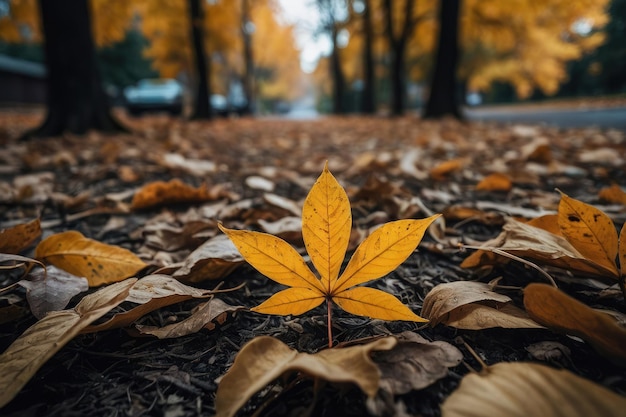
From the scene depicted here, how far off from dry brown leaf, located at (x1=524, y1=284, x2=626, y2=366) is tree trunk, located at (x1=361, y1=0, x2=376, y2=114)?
13510 millimetres

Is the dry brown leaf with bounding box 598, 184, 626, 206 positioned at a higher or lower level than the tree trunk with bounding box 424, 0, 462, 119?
lower

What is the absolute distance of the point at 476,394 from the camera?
396 millimetres

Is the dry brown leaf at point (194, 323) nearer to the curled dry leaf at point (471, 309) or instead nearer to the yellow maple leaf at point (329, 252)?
the yellow maple leaf at point (329, 252)

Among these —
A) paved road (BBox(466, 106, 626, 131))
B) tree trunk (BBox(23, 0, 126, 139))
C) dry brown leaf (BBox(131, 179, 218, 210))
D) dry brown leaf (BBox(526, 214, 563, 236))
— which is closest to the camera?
dry brown leaf (BBox(526, 214, 563, 236))

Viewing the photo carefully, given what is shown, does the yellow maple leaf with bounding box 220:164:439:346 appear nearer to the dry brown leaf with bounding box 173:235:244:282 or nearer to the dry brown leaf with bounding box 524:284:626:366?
the dry brown leaf with bounding box 524:284:626:366

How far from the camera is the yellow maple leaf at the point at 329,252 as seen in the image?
515 millimetres

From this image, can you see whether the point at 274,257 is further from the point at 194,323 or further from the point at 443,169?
the point at 443,169

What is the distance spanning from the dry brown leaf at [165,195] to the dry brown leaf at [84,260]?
21.8 inches

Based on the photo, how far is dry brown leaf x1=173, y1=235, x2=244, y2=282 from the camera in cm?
75

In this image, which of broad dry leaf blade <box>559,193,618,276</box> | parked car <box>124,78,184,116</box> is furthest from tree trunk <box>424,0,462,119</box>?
parked car <box>124,78,184,116</box>

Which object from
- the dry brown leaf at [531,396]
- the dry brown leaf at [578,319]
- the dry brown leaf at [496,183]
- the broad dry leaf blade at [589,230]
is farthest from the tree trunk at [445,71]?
the dry brown leaf at [531,396]

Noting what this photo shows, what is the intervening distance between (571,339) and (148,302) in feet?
2.07

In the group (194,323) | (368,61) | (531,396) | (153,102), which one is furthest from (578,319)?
(153,102)

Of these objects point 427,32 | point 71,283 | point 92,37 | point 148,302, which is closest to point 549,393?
point 148,302
